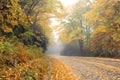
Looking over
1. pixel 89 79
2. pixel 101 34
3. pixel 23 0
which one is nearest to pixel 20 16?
pixel 89 79

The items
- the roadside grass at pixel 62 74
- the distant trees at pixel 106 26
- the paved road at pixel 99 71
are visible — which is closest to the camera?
the paved road at pixel 99 71

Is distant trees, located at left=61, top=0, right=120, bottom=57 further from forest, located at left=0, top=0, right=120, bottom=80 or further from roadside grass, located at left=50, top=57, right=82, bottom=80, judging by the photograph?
roadside grass, located at left=50, top=57, right=82, bottom=80

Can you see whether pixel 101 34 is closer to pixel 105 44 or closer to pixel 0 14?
pixel 105 44

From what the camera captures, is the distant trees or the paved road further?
the distant trees

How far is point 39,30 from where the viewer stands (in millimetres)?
32781

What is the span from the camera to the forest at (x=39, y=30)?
12.1 meters

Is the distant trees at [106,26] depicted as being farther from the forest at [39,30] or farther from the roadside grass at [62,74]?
the roadside grass at [62,74]

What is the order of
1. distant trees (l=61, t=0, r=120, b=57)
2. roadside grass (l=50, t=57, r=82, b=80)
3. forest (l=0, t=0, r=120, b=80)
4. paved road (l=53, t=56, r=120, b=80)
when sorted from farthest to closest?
1. distant trees (l=61, t=0, r=120, b=57)
2. roadside grass (l=50, t=57, r=82, b=80)
3. paved road (l=53, t=56, r=120, b=80)
4. forest (l=0, t=0, r=120, b=80)

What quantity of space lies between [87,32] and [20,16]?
32.5 meters

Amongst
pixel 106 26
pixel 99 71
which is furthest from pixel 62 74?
pixel 106 26

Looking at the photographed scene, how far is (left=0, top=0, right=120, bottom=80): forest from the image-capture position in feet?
39.6

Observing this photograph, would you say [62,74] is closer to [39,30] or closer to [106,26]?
[106,26]

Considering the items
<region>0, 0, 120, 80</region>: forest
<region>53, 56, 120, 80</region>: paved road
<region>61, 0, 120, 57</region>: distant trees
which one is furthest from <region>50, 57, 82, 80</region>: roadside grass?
<region>61, 0, 120, 57</region>: distant trees

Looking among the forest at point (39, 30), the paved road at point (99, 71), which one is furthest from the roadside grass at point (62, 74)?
the forest at point (39, 30)
